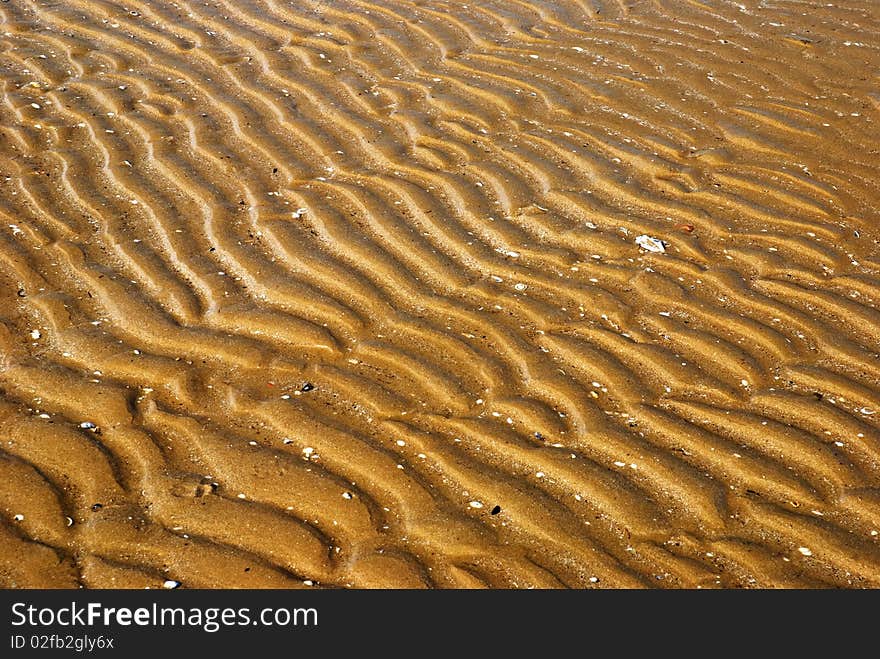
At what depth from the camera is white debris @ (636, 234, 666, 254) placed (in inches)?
150

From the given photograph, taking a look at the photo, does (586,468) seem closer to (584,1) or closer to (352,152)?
(352,152)

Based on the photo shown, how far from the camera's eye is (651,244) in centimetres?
384

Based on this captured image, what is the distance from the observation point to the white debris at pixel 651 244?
12.5 feet

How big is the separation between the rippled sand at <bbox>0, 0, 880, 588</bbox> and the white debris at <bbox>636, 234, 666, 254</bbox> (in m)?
0.01

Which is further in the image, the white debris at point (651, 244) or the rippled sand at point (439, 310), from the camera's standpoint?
the white debris at point (651, 244)

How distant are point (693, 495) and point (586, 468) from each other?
30 centimetres

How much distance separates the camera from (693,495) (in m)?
2.67

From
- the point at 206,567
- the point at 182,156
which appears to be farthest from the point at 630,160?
the point at 206,567

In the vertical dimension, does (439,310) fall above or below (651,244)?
below

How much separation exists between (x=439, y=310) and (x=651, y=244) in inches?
38.8

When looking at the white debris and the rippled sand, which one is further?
the white debris

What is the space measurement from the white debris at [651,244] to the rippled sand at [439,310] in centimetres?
1

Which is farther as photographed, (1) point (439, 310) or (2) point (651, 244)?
(2) point (651, 244)
